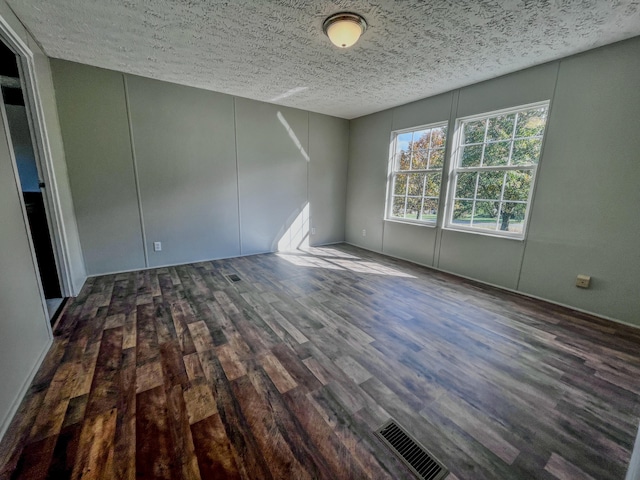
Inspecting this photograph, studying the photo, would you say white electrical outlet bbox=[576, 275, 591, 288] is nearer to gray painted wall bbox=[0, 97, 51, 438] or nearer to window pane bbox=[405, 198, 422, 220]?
window pane bbox=[405, 198, 422, 220]

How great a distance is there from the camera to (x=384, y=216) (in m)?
4.80

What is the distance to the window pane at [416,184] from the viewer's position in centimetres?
418

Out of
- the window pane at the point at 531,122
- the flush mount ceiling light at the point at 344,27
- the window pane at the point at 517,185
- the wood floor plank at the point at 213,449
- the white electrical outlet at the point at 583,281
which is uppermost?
the flush mount ceiling light at the point at 344,27

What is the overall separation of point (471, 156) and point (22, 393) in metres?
4.75

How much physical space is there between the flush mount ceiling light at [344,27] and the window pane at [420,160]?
2365 mm

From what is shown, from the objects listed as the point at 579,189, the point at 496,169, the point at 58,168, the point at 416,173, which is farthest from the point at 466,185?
the point at 58,168

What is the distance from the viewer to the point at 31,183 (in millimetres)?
2920

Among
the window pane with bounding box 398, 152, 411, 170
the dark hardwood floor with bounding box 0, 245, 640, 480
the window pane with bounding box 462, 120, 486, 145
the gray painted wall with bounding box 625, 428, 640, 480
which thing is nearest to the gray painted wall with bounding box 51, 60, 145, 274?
the dark hardwood floor with bounding box 0, 245, 640, 480

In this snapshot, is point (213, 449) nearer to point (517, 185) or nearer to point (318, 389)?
point (318, 389)

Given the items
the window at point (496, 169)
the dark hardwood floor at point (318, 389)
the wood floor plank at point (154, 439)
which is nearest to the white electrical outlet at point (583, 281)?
the dark hardwood floor at point (318, 389)

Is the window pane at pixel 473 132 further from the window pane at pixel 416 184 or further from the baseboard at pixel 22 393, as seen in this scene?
the baseboard at pixel 22 393

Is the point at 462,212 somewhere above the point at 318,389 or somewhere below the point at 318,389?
above

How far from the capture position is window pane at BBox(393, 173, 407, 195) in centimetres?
446

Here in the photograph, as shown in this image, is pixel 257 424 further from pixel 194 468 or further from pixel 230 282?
pixel 230 282
